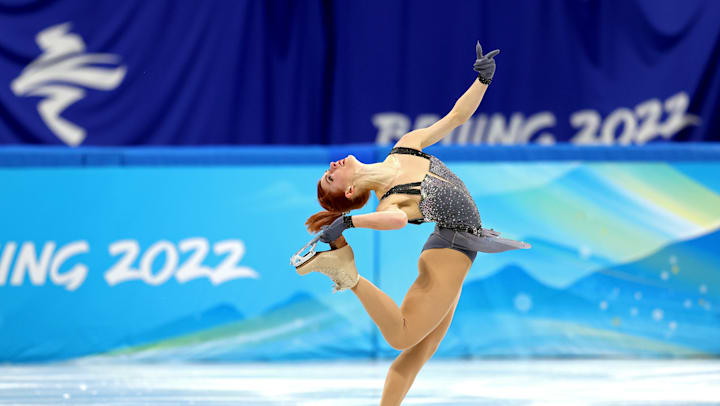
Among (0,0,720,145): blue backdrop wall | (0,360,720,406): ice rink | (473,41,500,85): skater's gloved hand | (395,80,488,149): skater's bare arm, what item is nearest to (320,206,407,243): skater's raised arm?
(395,80,488,149): skater's bare arm

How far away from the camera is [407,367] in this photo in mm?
3527

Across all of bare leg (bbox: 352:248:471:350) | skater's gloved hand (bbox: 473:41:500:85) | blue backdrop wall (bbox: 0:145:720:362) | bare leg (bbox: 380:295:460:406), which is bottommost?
blue backdrop wall (bbox: 0:145:720:362)

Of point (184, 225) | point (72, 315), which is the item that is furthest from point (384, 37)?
point (72, 315)

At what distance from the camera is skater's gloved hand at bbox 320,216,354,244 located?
326 cm

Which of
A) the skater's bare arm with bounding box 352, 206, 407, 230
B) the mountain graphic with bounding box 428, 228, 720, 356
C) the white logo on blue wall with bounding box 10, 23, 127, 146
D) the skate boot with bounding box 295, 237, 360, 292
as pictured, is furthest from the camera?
the white logo on blue wall with bounding box 10, 23, 127, 146

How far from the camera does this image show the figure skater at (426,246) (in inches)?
131

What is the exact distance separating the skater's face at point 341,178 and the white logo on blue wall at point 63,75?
5.00 m

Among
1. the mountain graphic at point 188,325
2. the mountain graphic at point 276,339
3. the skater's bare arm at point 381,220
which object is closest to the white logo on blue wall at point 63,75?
the mountain graphic at point 188,325

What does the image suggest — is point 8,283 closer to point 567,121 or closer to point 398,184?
point 398,184

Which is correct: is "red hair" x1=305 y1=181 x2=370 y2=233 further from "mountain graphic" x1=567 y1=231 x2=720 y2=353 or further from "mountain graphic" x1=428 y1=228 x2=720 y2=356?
"mountain graphic" x1=567 y1=231 x2=720 y2=353

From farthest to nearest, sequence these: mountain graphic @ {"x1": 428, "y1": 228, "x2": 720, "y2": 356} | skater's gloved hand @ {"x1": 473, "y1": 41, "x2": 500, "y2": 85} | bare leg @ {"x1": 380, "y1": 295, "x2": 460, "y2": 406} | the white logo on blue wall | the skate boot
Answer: the white logo on blue wall
mountain graphic @ {"x1": 428, "y1": 228, "x2": 720, "y2": 356}
skater's gloved hand @ {"x1": 473, "y1": 41, "x2": 500, "y2": 85}
bare leg @ {"x1": 380, "y1": 295, "x2": 460, "y2": 406}
the skate boot

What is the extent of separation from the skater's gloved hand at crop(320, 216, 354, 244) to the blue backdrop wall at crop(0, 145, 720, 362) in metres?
2.21

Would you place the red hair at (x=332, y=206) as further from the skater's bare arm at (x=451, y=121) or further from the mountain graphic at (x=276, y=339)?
the mountain graphic at (x=276, y=339)

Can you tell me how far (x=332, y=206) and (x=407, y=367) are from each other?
2.32ft
